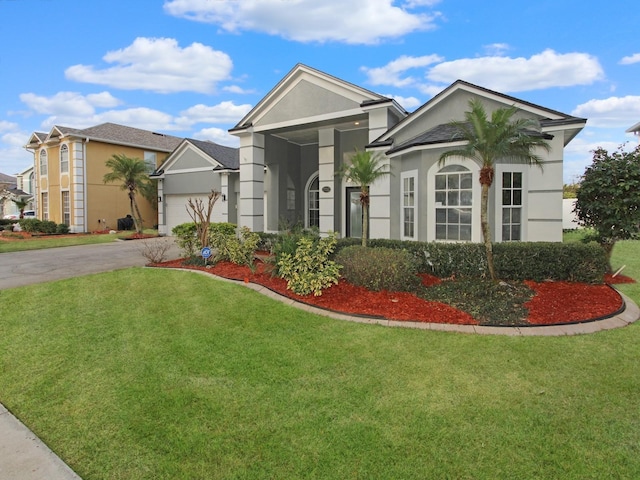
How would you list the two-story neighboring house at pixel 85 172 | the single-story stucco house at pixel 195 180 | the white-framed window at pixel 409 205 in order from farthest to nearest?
the two-story neighboring house at pixel 85 172, the single-story stucco house at pixel 195 180, the white-framed window at pixel 409 205

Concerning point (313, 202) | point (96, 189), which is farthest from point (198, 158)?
point (96, 189)

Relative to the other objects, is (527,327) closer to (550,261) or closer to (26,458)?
(550,261)

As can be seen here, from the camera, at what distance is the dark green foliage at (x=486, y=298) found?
18.9ft

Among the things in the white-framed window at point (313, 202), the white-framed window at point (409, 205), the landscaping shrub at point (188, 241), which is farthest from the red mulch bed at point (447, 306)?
the white-framed window at point (313, 202)

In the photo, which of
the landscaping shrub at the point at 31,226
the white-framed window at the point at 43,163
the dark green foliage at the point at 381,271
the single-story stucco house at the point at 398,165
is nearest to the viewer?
the dark green foliage at the point at 381,271

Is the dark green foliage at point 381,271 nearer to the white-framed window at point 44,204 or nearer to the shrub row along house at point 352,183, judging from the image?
the shrub row along house at point 352,183

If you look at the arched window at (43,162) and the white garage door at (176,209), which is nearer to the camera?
the white garage door at (176,209)

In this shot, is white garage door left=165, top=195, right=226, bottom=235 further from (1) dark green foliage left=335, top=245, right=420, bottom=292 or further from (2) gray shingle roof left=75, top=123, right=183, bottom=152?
(1) dark green foliage left=335, top=245, right=420, bottom=292

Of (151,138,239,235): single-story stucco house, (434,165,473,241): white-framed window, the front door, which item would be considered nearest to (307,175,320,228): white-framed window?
the front door

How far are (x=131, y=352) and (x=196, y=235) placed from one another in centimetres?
661

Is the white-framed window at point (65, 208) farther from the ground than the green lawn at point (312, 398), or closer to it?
farther from the ground

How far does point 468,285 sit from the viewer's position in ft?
24.2

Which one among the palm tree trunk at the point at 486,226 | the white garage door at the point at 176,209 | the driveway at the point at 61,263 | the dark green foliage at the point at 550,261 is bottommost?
the driveway at the point at 61,263

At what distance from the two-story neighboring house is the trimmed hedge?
63.3ft
